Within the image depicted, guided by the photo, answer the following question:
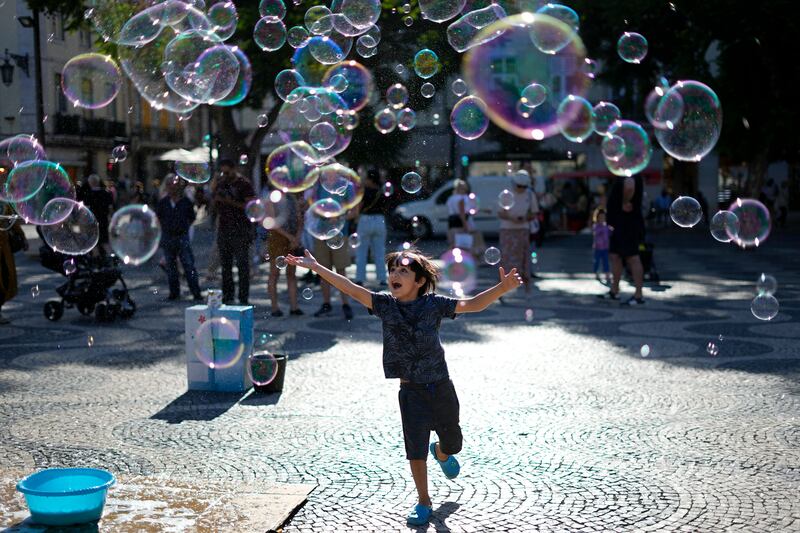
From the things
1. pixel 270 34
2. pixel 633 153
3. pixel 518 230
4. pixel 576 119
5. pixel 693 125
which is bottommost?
pixel 518 230

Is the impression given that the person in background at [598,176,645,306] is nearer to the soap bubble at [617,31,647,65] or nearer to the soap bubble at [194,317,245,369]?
the soap bubble at [617,31,647,65]

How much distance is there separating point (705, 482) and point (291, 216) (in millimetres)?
6212

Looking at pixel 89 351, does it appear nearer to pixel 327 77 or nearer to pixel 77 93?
pixel 77 93

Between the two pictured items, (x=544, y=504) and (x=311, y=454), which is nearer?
(x=544, y=504)

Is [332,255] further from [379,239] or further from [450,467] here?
[450,467]

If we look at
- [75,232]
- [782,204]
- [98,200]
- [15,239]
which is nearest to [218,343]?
[75,232]

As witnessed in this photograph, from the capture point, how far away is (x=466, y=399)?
6.44m

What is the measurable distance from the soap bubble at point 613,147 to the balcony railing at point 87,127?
36.3 meters

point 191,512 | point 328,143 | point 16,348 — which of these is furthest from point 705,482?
point 16,348

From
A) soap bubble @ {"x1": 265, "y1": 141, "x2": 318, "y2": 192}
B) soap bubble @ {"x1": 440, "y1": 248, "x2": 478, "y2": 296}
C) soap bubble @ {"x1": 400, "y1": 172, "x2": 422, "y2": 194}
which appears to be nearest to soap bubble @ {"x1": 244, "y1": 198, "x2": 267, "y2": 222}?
soap bubble @ {"x1": 265, "y1": 141, "x2": 318, "y2": 192}

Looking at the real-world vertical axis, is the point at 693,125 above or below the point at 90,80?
below

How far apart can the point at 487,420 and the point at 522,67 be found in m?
6.82

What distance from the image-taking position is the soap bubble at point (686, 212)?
307 inches

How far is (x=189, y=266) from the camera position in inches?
483
